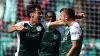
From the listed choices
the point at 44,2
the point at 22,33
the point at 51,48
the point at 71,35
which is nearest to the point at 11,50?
the point at 44,2

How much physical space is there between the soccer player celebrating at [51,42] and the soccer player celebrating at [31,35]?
62cm

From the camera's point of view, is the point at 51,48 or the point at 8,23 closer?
the point at 51,48

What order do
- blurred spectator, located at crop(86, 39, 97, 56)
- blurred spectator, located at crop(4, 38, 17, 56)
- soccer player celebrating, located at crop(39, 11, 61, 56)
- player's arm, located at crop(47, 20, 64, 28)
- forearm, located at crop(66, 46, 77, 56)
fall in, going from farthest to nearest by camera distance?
blurred spectator, located at crop(86, 39, 97, 56) < blurred spectator, located at crop(4, 38, 17, 56) < soccer player celebrating, located at crop(39, 11, 61, 56) < player's arm, located at crop(47, 20, 64, 28) < forearm, located at crop(66, 46, 77, 56)

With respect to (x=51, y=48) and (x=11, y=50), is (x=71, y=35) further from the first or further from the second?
(x=11, y=50)

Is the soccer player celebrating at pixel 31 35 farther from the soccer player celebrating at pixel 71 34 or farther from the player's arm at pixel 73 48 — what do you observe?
the player's arm at pixel 73 48

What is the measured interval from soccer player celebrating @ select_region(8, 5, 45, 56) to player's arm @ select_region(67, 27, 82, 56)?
98 centimetres

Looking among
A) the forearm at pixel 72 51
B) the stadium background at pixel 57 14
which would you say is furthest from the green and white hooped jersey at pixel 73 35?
the stadium background at pixel 57 14

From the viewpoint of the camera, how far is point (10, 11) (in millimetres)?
10703

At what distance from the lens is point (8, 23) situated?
420 inches

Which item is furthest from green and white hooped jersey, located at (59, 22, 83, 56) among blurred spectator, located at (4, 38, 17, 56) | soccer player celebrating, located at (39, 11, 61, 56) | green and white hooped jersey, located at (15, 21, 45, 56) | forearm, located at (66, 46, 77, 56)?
blurred spectator, located at (4, 38, 17, 56)

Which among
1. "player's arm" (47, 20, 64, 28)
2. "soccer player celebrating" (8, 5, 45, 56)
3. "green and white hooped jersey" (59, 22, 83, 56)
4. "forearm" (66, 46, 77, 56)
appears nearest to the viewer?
"forearm" (66, 46, 77, 56)

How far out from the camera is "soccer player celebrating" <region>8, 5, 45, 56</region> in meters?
6.42

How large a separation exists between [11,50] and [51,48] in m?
3.68

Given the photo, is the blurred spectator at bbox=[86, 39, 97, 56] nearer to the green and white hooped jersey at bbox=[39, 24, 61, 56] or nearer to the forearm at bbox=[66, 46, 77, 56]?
the green and white hooped jersey at bbox=[39, 24, 61, 56]
